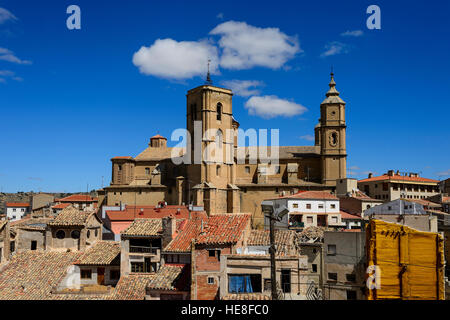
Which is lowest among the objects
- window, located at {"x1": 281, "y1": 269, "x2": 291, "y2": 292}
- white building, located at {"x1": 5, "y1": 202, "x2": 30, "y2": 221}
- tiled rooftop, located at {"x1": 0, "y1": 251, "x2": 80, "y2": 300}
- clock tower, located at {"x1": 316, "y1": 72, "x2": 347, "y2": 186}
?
white building, located at {"x1": 5, "y1": 202, "x2": 30, "y2": 221}

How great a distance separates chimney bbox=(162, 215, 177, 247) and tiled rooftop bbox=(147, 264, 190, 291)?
2.15 meters

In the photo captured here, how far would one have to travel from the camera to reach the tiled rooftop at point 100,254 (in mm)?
27125

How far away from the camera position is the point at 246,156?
7381cm

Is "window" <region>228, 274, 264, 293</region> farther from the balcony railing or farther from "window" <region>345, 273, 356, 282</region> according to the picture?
the balcony railing

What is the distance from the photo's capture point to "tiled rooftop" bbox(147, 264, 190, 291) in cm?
2156

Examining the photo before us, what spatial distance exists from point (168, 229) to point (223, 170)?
42.0 metres

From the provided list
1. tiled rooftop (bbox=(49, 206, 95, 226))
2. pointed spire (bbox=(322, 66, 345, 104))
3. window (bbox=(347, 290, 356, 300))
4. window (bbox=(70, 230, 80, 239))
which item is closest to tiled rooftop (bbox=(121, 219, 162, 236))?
tiled rooftop (bbox=(49, 206, 95, 226))

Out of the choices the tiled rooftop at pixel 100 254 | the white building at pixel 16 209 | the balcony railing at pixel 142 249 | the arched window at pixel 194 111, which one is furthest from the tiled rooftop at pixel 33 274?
the white building at pixel 16 209

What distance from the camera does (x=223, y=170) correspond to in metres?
67.4

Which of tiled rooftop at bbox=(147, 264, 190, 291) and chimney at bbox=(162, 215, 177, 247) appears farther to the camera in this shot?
chimney at bbox=(162, 215, 177, 247)

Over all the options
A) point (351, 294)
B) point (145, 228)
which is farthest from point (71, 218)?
point (351, 294)

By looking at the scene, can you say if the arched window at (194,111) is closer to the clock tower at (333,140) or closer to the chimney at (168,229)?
the clock tower at (333,140)
